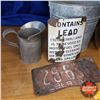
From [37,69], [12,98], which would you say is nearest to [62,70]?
[37,69]

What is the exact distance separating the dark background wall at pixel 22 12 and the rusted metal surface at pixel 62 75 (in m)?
0.28

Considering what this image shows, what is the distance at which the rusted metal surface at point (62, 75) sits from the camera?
622 millimetres

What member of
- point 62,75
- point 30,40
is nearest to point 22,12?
point 30,40

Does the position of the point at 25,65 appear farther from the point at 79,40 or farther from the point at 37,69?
the point at 79,40

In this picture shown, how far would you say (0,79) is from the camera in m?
0.65

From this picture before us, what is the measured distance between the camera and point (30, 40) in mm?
668

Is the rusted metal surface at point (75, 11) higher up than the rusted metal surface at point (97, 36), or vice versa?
the rusted metal surface at point (75, 11)

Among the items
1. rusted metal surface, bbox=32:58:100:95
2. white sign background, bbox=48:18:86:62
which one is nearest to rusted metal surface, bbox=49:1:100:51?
white sign background, bbox=48:18:86:62

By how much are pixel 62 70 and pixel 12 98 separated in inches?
7.2

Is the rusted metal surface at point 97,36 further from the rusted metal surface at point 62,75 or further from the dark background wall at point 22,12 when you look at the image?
the dark background wall at point 22,12

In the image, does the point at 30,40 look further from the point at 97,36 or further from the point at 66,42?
the point at 97,36

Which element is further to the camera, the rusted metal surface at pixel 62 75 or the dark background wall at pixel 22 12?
the dark background wall at pixel 22 12

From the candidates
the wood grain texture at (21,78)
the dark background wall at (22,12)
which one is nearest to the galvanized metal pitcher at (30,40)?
the wood grain texture at (21,78)

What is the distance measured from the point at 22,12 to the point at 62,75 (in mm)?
369
